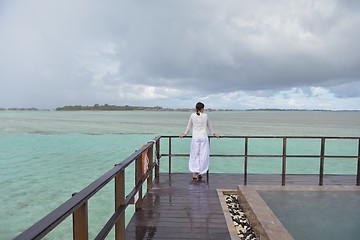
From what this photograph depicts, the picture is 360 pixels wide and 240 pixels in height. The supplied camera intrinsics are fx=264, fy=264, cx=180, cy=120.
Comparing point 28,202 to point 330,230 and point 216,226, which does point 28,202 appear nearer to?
point 216,226

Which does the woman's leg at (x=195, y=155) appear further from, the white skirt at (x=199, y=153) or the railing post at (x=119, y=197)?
the railing post at (x=119, y=197)

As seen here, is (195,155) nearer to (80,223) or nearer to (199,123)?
(199,123)

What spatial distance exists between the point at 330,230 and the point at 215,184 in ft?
6.37

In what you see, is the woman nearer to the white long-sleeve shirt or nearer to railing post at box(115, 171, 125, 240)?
the white long-sleeve shirt

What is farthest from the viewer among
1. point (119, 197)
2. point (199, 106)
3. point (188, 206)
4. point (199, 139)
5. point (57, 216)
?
point (199, 139)

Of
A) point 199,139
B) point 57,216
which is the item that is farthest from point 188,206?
point 57,216

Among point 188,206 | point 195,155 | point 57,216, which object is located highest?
point 57,216

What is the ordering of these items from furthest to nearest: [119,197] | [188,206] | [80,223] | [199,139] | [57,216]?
[199,139] → [188,206] → [119,197] → [80,223] → [57,216]

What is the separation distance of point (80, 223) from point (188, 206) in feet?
8.32

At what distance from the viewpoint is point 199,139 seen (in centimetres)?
490

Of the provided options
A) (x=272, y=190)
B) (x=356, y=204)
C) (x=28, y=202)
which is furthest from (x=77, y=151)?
(x=356, y=204)

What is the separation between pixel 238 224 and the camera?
340 cm

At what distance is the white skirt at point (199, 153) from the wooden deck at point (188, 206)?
11.1 inches

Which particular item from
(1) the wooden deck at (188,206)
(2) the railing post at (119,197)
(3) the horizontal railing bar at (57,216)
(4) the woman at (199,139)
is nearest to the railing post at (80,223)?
→ (3) the horizontal railing bar at (57,216)
